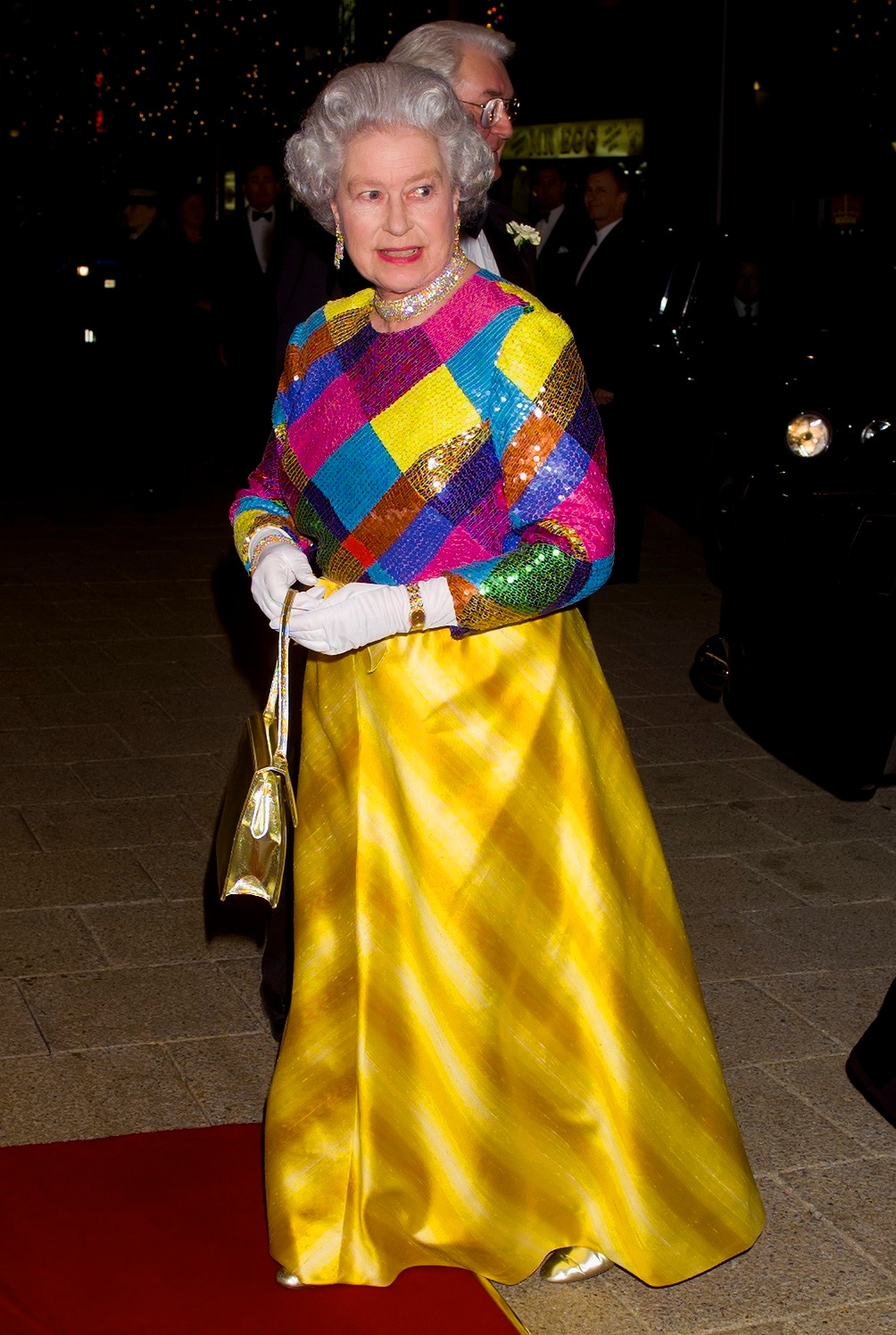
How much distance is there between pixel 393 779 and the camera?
2510 millimetres

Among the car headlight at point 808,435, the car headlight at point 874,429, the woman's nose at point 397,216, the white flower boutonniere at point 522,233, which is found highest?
the woman's nose at point 397,216

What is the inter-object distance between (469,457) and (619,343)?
5368 mm

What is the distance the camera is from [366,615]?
2.34 m

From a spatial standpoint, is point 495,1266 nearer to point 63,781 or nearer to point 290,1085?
point 290,1085

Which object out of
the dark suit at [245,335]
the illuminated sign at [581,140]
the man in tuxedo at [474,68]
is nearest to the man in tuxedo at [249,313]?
the dark suit at [245,335]

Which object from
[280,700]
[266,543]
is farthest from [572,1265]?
[266,543]

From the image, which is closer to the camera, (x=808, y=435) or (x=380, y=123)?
(x=380, y=123)

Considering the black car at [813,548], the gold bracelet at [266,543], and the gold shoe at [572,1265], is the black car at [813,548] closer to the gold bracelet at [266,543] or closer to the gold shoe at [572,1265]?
the gold shoe at [572,1265]

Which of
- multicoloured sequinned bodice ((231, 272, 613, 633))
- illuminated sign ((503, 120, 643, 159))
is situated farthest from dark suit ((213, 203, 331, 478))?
illuminated sign ((503, 120, 643, 159))

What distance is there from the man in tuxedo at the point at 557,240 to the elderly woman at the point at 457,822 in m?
4.94

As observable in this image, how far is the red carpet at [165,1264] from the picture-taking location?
98.2 inches

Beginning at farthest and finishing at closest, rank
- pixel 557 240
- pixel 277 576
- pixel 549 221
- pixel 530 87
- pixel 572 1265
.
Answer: pixel 530 87 → pixel 549 221 → pixel 557 240 → pixel 572 1265 → pixel 277 576

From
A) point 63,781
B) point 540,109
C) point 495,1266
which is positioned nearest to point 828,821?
point 63,781

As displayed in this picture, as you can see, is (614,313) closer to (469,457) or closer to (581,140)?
(469,457)
